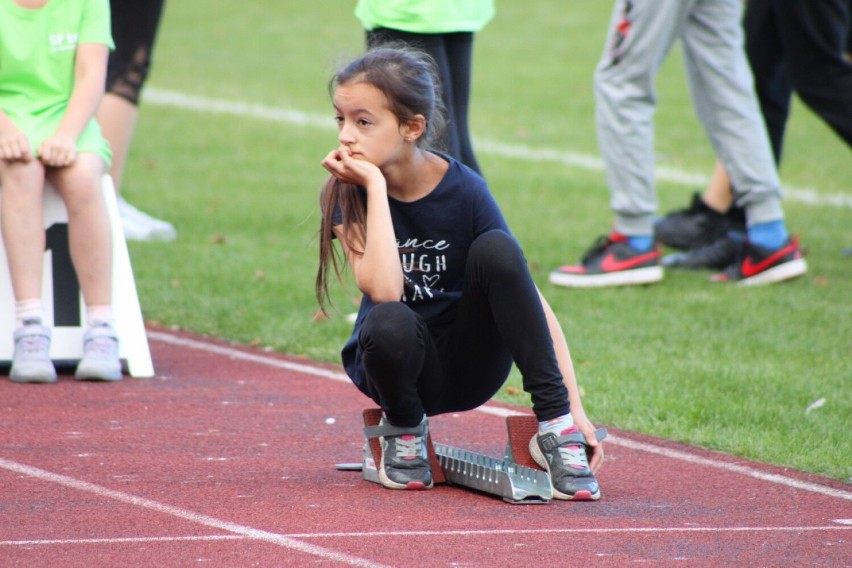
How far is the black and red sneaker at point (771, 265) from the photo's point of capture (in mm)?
7363

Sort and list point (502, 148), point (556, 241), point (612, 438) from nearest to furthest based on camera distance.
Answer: point (612, 438)
point (556, 241)
point (502, 148)

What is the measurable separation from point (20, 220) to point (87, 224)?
25 centimetres

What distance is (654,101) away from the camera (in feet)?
24.3

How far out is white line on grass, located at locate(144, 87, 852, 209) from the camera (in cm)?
1045

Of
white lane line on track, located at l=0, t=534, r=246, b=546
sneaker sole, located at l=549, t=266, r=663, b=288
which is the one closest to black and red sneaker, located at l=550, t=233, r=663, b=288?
sneaker sole, located at l=549, t=266, r=663, b=288

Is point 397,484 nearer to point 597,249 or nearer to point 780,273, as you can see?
point 597,249

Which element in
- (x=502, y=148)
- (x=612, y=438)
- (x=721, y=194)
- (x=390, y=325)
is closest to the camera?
(x=390, y=325)

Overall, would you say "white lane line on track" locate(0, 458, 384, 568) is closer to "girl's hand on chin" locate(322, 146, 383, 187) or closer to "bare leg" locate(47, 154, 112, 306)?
"girl's hand on chin" locate(322, 146, 383, 187)

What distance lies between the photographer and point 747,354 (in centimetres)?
597

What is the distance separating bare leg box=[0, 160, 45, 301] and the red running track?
432 millimetres

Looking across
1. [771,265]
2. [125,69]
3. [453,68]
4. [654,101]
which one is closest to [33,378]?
[453,68]

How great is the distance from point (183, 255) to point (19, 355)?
262 cm

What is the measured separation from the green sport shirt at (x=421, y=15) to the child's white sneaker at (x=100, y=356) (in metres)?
1.84

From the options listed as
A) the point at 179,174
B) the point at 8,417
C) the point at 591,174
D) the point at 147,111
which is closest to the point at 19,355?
the point at 8,417
